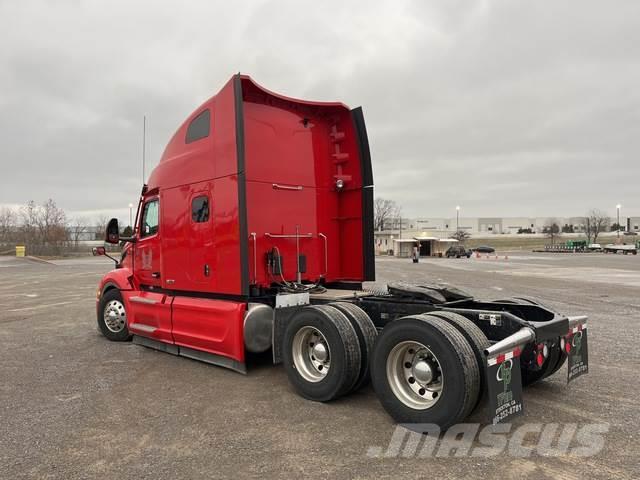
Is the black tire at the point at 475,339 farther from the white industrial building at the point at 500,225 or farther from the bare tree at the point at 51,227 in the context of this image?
the white industrial building at the point at 500,225

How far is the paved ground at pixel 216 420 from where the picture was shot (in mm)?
3275

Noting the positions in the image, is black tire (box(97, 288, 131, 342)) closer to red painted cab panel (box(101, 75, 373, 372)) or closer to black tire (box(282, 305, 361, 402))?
red painted cab panel (box(101, 75, 373, 372))

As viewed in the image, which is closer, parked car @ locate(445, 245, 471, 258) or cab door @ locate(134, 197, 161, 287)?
cab door @ locate(134, 197, 161, 287)

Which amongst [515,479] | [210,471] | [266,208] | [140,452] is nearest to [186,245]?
[266,208]

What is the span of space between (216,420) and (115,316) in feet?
13.9

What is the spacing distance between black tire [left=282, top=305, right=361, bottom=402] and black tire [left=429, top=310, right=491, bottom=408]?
3.06 feet

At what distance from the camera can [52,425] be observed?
411 centimetres

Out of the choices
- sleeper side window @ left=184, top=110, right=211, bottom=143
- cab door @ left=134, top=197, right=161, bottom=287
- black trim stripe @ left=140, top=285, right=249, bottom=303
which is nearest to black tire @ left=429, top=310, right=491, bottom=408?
black trim stripe @ left=140, top=285, right=249, bottom=303

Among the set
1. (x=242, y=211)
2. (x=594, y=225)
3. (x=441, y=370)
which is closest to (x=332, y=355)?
(x=441, y=370)

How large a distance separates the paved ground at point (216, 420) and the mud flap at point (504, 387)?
1.05ft

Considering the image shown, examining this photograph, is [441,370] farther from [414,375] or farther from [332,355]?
[332,355]

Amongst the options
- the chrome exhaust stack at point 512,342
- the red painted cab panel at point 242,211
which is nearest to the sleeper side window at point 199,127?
the red painted cab panel at point 242,211

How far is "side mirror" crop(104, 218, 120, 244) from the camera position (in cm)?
730

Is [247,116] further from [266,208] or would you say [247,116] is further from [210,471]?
[210,471]
